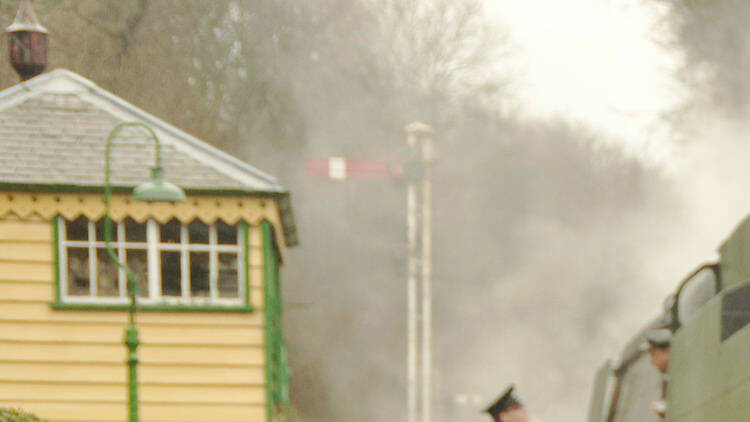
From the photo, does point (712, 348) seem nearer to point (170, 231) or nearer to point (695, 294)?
point (695, 294)

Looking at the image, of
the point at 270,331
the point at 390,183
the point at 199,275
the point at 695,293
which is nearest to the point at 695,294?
the point at 695,293

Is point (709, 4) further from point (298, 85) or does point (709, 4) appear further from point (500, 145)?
point (500, 145)

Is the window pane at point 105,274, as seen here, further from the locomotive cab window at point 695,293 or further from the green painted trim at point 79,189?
the locomotive cab window at point 695,293

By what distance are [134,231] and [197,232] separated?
2.36ft

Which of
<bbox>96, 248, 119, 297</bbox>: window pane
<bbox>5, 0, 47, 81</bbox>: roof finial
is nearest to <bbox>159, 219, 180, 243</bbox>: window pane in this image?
<bbox>96, 248, 119, 297</bbox>: window pane

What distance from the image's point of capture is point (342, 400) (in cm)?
Answer: 3309

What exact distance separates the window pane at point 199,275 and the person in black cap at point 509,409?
7.31 metres

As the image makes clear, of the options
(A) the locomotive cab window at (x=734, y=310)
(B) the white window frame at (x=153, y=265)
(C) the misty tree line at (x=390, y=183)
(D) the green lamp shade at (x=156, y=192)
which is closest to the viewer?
(A) the locomotive cab window at (x=734, y=310)

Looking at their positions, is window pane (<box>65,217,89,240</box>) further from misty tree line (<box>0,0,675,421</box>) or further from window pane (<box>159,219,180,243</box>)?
misty tree line (<box>0,0,675,421</box>)

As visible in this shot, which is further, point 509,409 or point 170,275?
point 170,275

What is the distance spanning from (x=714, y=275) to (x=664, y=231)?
32.5 meters

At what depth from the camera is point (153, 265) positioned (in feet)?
40.7

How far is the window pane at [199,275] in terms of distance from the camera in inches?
491

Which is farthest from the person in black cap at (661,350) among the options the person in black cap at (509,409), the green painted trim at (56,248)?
the green painted trim at (56,248)
